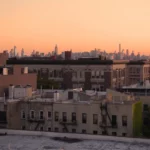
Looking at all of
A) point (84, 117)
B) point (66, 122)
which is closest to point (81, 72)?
point (66, 122)

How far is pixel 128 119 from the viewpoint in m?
41.0

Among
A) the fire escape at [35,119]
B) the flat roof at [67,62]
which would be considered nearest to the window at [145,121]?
the fire escape at [35,119]

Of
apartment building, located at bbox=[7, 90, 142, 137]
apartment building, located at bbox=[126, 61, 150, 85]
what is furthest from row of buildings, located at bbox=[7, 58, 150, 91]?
apartment building, located at bbox=[7, 90, 142, 137]

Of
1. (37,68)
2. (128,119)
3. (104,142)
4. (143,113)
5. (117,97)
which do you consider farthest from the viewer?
(37,68)

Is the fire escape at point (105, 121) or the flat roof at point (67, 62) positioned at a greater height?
the flat roof at point (67, 62)

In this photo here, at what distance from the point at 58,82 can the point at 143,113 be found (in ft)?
150

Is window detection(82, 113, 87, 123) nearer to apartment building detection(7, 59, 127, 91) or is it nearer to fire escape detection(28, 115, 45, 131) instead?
fire escape detection(28, 115, 45, 131)

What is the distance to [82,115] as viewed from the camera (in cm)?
4284

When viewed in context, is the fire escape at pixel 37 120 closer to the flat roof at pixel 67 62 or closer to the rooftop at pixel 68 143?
the rooftop at pixel 68 143

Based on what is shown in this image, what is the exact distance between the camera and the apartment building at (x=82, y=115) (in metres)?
41.4

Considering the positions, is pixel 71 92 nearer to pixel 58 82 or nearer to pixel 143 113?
pixel 143 113

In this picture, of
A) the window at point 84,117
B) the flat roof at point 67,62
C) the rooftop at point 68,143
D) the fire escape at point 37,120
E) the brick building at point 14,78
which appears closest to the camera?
the rooftop at point 68,143

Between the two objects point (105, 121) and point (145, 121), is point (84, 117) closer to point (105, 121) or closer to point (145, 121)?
point (105, 121)

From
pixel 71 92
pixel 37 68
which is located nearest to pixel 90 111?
pixel 71 92
